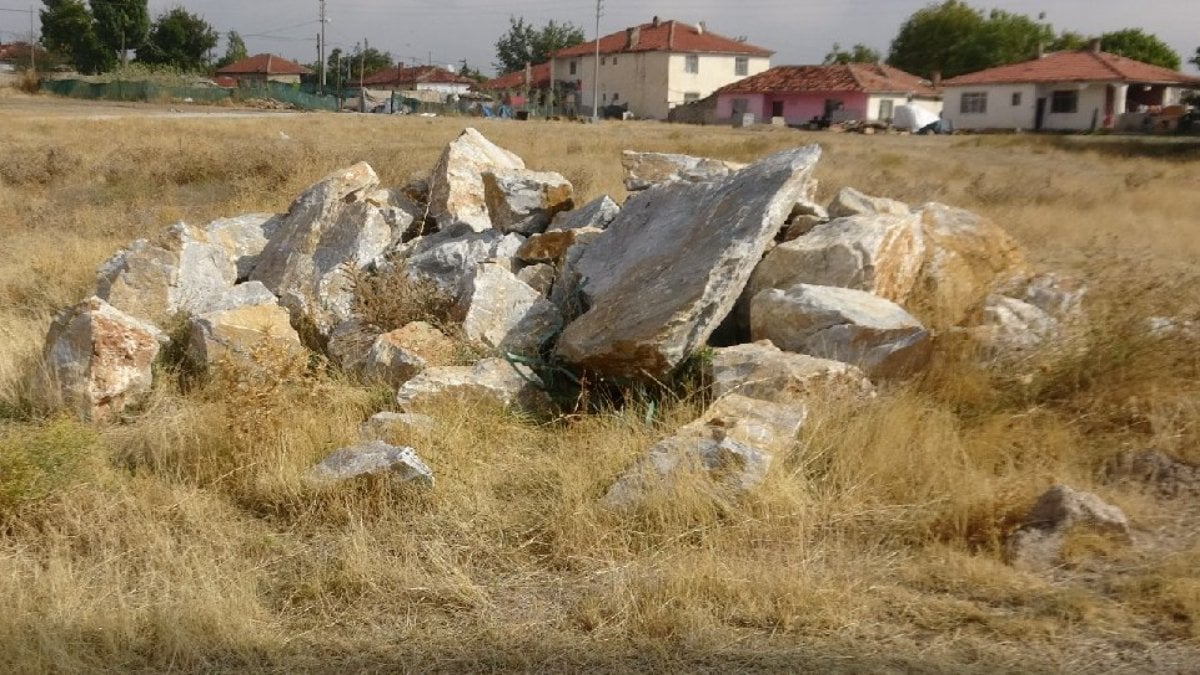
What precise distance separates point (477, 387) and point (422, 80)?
89634mm

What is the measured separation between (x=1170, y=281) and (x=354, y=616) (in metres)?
5.65

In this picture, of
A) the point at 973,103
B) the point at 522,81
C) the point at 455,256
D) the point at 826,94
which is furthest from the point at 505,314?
the point at 522,81

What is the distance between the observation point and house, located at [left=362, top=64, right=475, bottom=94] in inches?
3533

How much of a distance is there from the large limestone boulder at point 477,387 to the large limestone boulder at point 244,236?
3.54 meters

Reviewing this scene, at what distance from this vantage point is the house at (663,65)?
225 ft

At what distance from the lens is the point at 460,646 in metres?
3.39

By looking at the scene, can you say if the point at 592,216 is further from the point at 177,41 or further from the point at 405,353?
the point at 177,41

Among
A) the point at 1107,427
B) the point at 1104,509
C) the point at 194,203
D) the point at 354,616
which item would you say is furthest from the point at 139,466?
the point at 194,203

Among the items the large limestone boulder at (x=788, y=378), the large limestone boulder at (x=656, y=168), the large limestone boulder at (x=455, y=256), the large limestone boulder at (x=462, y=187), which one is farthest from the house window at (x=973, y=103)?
the large limestone boulder at (x=788, y=378)

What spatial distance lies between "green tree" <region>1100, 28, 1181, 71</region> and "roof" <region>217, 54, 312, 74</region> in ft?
226

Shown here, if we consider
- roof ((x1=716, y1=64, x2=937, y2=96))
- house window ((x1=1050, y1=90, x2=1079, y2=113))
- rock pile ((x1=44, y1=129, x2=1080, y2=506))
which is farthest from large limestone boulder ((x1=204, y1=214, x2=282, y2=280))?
roof ((x1=716, y1=64, x2=937, y2=96))

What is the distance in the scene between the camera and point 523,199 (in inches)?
324

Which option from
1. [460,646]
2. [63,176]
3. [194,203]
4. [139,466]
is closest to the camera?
[460,646]

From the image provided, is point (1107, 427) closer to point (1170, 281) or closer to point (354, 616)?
point (1170, 281)
